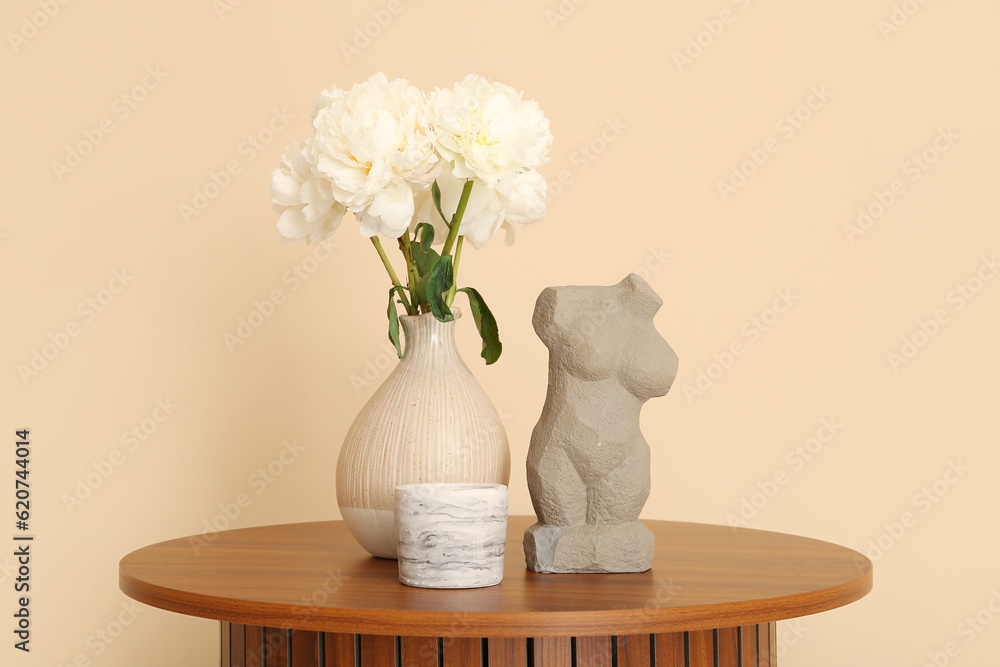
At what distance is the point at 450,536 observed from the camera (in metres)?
1.16

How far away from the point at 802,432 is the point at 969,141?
846mm

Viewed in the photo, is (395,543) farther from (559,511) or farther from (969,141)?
(969,141)

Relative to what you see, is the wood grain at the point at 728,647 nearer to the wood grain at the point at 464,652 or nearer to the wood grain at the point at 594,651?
the wood grain at the point at 594,651

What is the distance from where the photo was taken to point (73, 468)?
2311mm

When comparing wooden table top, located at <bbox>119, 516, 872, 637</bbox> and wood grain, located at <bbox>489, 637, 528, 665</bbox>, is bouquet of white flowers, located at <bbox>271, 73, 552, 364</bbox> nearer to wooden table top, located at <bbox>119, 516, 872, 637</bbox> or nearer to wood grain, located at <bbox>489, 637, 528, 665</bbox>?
wooden table top, located at <bbox>119, 516, 872, 637</bbox>

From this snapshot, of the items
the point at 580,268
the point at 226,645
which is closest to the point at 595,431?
the point at 226,645

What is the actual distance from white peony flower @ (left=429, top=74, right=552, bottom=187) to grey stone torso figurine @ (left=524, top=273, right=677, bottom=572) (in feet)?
0.61

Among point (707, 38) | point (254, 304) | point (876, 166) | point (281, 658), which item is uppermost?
point (707, 38)

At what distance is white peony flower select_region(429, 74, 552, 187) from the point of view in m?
1.30

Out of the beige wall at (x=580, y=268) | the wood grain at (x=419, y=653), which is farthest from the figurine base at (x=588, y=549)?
the beige wall at (x=580, y=268)

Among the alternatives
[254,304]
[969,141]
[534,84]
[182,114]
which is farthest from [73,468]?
[969,141]

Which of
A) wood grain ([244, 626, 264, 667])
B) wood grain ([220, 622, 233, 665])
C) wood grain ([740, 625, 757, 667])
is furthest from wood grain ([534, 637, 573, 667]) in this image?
wood grain ([220, 622, 233, 665])

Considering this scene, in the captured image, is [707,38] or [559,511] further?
[707,38]

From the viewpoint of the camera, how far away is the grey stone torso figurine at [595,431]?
1279mm
